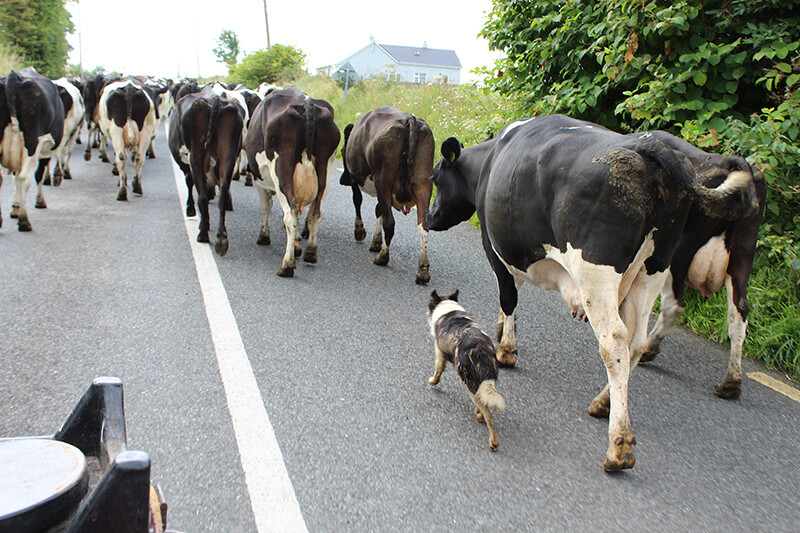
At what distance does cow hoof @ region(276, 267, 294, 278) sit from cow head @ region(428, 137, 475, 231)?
1.60m

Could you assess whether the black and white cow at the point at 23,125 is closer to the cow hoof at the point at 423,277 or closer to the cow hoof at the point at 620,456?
the cow hoof at the point at 423,277

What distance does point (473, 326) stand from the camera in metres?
3.67

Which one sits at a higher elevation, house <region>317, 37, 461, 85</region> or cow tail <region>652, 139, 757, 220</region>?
house <region>317, 37, 461, 85</region>

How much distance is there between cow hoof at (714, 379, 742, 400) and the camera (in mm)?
3896

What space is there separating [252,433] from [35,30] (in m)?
53.4

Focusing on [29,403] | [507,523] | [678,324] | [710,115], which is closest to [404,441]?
[507,523]

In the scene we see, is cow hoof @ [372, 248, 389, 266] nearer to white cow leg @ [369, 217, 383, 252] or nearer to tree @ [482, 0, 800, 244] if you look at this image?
white cow leg @ [369, 217, 383, 252]

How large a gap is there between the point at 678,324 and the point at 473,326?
8.94ft

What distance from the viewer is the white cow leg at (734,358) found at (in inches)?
153

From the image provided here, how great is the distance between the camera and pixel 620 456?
299 centimetres

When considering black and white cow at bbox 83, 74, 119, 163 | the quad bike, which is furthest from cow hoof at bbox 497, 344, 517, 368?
black and white cow at bbox 83, 74, 119, 163

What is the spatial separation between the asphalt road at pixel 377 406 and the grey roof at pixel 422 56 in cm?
8029

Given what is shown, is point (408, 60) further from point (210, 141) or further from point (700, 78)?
point (700, 78)

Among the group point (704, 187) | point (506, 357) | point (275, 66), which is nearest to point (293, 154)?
point (506, 357)
